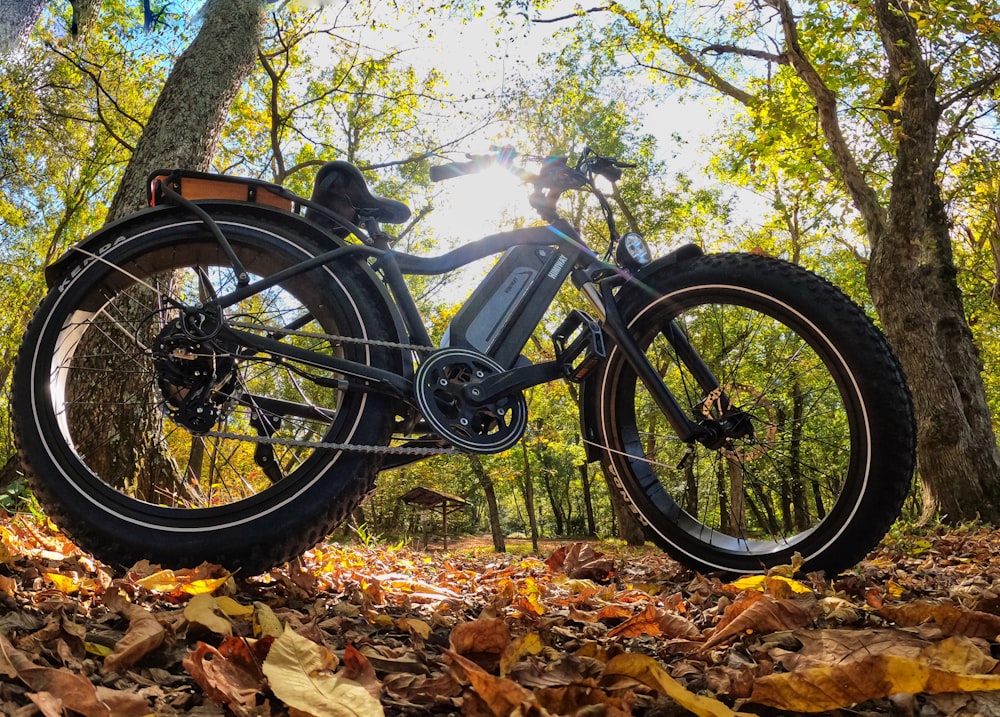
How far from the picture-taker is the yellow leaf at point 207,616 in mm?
1383

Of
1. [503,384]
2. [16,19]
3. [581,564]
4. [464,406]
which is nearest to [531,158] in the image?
[503,384]

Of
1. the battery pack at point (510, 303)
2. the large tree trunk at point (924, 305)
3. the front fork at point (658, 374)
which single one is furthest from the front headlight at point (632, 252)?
the large tree trunk at point (924, 305)

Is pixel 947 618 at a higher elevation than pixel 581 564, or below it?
higher

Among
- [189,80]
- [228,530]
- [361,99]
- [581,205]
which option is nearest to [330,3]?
[361,99]

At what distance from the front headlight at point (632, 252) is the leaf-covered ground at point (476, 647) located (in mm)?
1249

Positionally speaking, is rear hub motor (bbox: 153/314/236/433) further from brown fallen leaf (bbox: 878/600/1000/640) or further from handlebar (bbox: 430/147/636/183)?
brown fallen leaf (bbox: 878/600/1000/640)

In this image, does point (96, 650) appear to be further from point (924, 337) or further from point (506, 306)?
point (924, 337)

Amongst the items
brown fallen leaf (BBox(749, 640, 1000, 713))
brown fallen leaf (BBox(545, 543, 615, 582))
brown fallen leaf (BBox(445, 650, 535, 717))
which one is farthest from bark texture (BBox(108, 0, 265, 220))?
brown fallen leaf (BBox(749, 640, 1000, 713))

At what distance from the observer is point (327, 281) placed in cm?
228

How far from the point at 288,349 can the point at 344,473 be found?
0.51 metres

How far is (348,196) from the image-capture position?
2.54 m

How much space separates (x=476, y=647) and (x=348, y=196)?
72.5 inches

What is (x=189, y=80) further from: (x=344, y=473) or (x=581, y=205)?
(x=581, y=205)

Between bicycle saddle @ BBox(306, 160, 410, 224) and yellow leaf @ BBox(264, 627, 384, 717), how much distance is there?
183 centimetres
